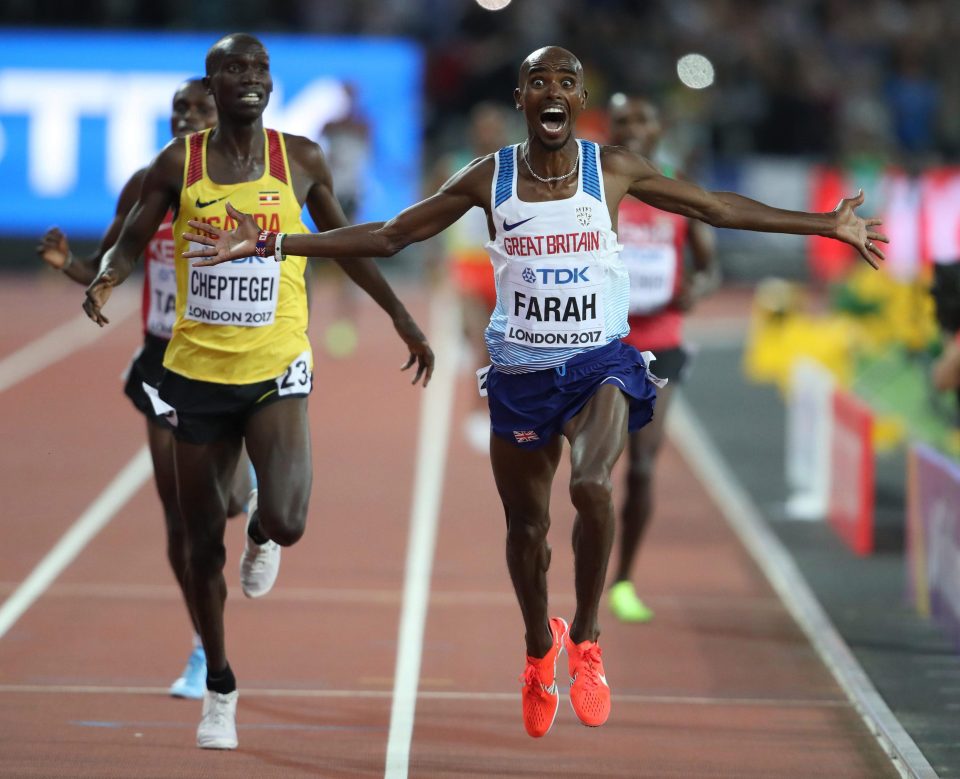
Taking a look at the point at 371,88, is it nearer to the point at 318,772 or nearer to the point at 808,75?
the point at 808,75

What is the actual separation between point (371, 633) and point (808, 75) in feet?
64.6

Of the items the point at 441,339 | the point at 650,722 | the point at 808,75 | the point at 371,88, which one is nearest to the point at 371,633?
the point at 650,722

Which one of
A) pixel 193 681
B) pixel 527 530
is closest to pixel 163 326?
pixel 193 681

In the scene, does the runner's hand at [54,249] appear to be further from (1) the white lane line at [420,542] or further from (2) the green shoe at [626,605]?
(2) the green shoe at [626,605]

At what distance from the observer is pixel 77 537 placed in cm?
945

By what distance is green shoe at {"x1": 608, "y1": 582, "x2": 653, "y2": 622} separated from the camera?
307 inches

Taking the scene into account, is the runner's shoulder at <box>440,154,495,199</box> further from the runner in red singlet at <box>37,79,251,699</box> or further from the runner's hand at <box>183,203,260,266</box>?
the runner in red singlet at <box>37,79,251,699</box>

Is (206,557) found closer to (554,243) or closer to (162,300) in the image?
(162,300)

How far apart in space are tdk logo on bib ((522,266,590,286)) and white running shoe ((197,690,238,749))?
1.80 meters

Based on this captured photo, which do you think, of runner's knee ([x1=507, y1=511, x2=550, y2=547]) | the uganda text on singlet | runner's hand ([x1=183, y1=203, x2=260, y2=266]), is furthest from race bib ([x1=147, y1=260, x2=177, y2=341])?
runner's knee ([x1=507, y1=511, x2=550, y2=547])

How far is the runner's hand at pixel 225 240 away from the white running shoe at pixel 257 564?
1.10 metres

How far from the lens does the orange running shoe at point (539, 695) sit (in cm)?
553

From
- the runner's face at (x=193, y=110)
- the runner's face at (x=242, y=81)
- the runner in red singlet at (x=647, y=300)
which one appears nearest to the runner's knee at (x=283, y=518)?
the runner's face at (x=242, y=81)

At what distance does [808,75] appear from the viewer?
25500 millimetres
